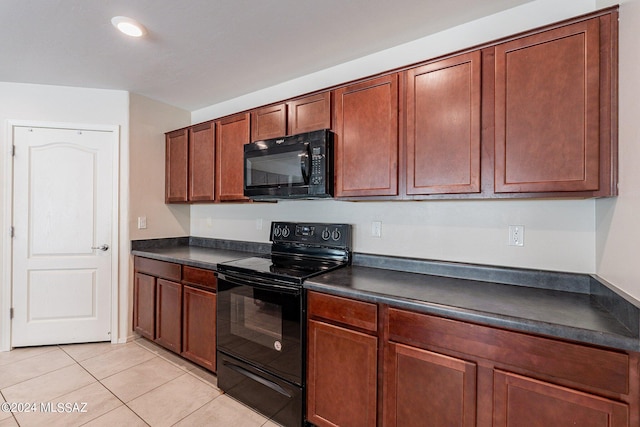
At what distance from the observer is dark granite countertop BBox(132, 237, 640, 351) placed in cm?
109

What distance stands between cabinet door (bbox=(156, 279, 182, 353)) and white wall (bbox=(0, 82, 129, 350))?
1.89 feet

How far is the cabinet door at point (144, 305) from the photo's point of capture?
2818 millimetres

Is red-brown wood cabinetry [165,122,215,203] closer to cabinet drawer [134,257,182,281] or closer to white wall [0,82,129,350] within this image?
white wall [0,82,129,350]

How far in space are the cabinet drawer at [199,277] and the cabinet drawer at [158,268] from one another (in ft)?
0.29

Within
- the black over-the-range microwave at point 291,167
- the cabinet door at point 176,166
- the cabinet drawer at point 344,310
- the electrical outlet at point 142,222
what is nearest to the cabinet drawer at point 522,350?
the cabinet drawer at point 344,310

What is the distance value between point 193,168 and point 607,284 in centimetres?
319

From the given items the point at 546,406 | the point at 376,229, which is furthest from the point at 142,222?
the point at 546,406

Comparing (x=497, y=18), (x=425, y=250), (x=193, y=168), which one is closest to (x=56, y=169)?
(x=193, y=168)

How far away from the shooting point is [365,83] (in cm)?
191

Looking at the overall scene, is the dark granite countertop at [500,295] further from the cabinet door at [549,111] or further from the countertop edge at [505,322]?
the cabinet door at [549,111]

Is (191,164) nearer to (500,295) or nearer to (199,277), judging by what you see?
(199,277)

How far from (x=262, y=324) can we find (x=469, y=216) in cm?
151

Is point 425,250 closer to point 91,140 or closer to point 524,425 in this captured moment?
point 524,425

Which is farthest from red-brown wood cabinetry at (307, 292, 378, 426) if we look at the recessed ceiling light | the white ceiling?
the recessed ceiling light
